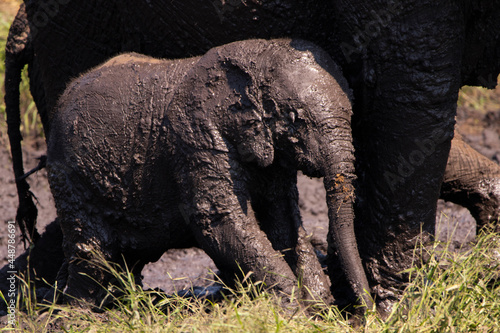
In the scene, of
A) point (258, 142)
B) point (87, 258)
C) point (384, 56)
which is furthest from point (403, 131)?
point (87, 258)

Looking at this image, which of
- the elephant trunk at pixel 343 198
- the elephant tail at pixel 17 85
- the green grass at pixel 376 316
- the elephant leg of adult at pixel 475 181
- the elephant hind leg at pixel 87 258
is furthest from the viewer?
the elephant leg of adult at pixel 475 181

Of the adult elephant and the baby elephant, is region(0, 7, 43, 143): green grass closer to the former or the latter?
the adult elephant

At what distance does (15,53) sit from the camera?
3711mm

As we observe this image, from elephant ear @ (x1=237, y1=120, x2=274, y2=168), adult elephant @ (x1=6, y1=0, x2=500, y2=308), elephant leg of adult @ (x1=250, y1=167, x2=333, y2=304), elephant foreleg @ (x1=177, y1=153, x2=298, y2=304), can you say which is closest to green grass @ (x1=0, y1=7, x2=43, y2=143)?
adult elephant @ (x1=6, y1=0, x2=500, y2=308)

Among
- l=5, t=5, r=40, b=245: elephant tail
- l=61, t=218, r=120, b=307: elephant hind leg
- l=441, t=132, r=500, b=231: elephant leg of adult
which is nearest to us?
l=61, t=218, r=120, b=307: elephant hind leg

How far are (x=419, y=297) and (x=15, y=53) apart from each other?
8.15 feet

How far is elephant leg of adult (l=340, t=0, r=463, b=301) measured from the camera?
2.80m

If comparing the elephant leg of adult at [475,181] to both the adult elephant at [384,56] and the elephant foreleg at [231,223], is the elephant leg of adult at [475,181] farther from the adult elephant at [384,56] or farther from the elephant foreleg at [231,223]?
the elephant foreleg at [231,223]

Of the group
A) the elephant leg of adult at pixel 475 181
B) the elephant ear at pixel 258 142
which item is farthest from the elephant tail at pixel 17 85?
the elephant leg of adult at pixel 475 181

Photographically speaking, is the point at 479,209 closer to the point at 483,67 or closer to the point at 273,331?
the point at 483,67

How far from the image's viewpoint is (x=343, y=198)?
2.69 metres

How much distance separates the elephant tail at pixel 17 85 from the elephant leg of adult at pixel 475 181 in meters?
2.38

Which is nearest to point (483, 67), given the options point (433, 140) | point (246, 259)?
point (433, 140)

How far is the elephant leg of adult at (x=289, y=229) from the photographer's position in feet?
10.1
